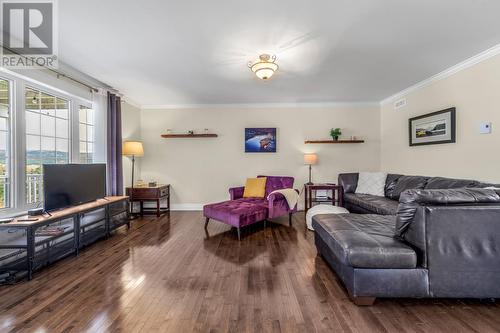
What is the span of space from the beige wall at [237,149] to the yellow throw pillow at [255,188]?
1.91 ft

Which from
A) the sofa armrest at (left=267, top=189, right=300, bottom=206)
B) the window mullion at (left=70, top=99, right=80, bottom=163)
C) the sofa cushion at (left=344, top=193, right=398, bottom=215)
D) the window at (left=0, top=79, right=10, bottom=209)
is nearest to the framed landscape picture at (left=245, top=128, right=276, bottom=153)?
the sofa armrest at (left=267, top=189, right=300, bottom=206)

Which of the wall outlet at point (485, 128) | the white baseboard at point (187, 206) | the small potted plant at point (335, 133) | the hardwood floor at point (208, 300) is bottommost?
the hardwood floor at point (208, 300)

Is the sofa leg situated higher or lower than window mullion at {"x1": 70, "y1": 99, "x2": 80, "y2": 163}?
lower

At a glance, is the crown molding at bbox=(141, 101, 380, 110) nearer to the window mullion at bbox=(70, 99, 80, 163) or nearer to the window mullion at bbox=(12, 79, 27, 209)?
the window mullion at bbox=(70, 99, 80, 163)

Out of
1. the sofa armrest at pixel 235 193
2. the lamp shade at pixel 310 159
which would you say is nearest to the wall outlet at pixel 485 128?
the lamp shade at pixel 310 159

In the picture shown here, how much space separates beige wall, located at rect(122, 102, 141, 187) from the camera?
4.61 metres

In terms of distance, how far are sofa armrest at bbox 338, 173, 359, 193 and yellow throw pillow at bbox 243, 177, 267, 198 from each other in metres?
1.64

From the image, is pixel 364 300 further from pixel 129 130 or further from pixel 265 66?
pixel 129 130

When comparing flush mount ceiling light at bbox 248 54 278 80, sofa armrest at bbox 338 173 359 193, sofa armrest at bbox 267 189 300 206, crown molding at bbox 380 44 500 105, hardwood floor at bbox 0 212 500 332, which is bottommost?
hardwood floor at bbox 0 212 500 332

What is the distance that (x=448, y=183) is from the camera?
119 inches

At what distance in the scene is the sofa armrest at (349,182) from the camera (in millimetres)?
4621

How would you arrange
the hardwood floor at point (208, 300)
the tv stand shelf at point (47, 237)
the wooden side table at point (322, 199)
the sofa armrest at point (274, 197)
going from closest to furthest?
the hardwood floor at point (208, 300), the tv stand shelf at point (47, 237), the sofa armrest at point (274, 197), the wooden side table at point (322, 199)

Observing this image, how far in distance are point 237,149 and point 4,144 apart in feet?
11.9

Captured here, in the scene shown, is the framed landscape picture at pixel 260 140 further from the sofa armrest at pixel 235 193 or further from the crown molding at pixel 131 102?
the crown molding at pixel 131 102
